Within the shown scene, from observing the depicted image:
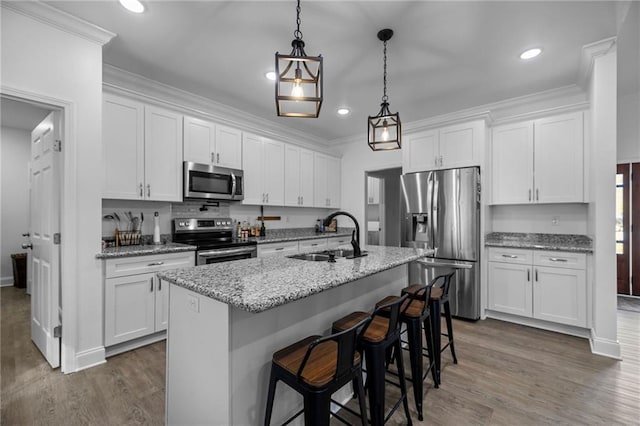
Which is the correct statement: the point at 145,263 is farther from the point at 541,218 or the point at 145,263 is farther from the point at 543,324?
the point at 541,218

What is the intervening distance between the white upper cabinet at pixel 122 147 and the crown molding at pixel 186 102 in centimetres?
15

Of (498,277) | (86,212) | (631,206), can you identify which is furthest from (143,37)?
(631,206)

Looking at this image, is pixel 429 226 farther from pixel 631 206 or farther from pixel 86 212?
pixel 86 212

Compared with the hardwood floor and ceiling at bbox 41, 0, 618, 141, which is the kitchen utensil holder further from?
ceiling at bbox 41, 0, 618, 141

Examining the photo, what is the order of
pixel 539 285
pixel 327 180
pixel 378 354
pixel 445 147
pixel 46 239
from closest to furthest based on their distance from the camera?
pixel 378 354 → pixel 46 239 → pixel 539 285 → pixel 445 147 → pixel 327 180

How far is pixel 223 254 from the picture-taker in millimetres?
3227

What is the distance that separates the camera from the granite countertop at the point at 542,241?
124 inches

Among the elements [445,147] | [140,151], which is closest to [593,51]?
[445,147]

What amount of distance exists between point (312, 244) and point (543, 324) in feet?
10.3

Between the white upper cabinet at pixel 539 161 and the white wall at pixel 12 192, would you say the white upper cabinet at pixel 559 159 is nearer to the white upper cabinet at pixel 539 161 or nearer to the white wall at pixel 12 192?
the white upper cabinet at pixel 539 161

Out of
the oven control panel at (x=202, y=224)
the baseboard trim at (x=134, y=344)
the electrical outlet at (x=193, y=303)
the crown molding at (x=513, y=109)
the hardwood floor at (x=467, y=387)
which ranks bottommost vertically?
the hardwood floor at (x=467, y=387)

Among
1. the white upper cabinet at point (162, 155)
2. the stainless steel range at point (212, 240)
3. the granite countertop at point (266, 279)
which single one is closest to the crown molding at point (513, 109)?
the granite countertop at point (266, 279)

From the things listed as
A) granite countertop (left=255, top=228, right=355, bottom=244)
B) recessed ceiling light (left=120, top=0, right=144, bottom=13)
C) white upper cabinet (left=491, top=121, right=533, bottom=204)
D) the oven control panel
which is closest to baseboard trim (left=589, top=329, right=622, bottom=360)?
white upper cabinet (left=491, top=121, right=533, bottom=204)

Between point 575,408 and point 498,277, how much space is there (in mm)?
1808
